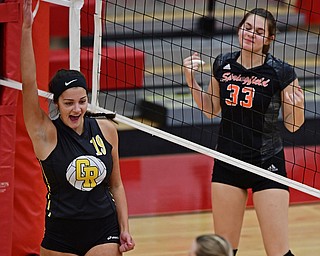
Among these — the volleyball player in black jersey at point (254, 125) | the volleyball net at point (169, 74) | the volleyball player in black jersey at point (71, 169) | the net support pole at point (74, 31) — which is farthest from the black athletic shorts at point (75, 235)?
the volleyball net at point (169, 74)

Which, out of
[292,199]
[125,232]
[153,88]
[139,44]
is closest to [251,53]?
[125,232]

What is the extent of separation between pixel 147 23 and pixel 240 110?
6.22m

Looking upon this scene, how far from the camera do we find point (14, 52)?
557 cm

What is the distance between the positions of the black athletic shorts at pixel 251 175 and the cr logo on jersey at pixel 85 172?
1008mm

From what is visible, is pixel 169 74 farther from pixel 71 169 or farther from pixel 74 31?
pixel 71 169

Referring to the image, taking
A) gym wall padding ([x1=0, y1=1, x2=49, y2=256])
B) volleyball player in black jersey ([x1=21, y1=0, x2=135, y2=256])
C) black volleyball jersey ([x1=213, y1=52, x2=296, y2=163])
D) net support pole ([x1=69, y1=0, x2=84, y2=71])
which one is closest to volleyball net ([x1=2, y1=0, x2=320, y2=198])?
gym wall padding ([x1=0, y1=1, x2=49, y2=256])

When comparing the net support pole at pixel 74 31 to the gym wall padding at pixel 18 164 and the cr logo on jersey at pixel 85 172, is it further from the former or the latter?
the cr logo on jersey at pixel 85 172

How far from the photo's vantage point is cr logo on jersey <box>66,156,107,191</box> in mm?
4754

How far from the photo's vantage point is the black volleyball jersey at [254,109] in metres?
5.50

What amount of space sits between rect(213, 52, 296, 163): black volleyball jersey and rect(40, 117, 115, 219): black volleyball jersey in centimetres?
100

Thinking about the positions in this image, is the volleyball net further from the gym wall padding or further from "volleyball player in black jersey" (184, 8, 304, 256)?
"volleyball player in black jersey" (184, 8, 304, 256)

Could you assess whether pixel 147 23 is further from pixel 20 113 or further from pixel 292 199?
pixel 20 113

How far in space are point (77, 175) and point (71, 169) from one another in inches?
1.7

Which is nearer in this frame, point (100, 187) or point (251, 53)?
point (100, 187)
